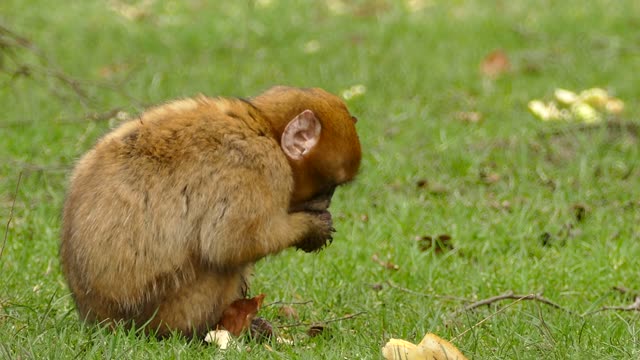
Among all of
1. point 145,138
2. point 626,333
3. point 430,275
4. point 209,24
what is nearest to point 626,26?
point 209,24

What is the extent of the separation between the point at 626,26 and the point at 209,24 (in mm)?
3729

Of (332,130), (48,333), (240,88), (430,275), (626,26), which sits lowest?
(626,26)

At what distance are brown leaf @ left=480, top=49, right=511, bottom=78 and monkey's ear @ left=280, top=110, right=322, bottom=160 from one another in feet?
17.6

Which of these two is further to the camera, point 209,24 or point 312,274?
point 209,24

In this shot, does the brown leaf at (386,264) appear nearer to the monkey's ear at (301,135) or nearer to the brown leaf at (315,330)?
the brown leaf at (315,330)

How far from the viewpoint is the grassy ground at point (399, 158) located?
486 cm

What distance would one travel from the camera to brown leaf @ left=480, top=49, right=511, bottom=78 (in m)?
9.82

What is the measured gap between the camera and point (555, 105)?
8.89 m

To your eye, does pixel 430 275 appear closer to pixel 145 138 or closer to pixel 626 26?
pixel 145 138

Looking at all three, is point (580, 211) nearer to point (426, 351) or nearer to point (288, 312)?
point (288, 312)

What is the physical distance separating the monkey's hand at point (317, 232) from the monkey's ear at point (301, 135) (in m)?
0.26

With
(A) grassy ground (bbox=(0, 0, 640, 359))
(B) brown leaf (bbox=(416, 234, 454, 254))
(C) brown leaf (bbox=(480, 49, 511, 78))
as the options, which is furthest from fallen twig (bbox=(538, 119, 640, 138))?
(B) brown leaf (bbox=(416, 234, 454, 254))

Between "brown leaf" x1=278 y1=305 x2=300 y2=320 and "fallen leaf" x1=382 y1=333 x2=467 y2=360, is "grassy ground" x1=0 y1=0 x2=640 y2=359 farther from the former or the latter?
"fallen leaf" x1=382 y1=333 x2=467 y2=360

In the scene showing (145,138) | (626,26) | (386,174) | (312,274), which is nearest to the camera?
(145,138)
